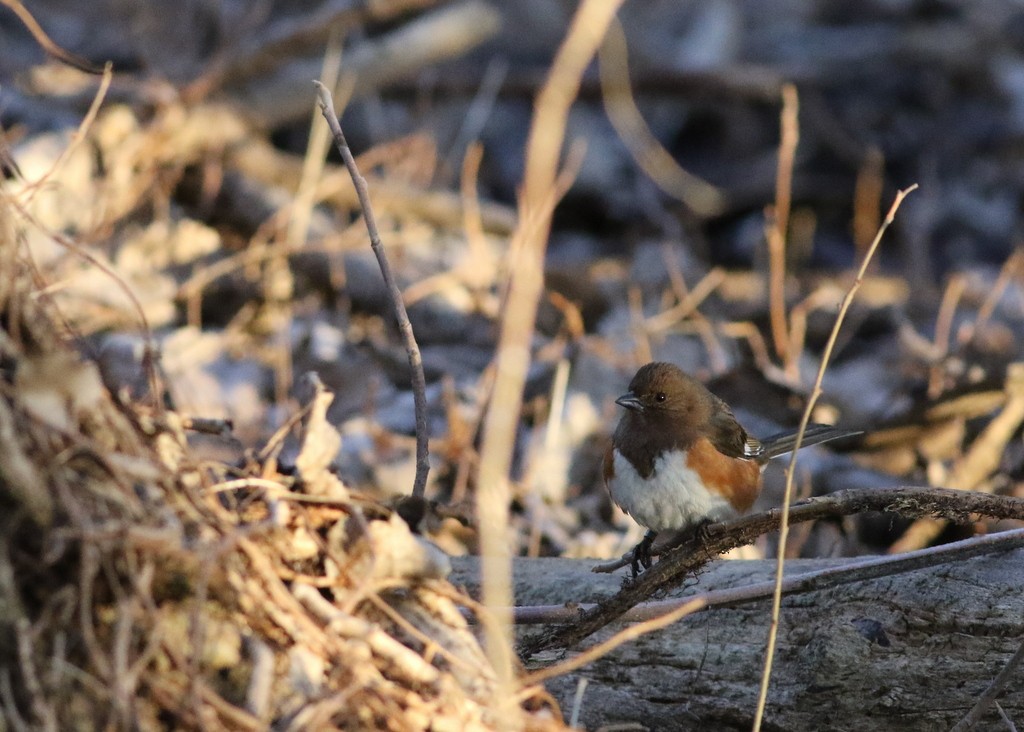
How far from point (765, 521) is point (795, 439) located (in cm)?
157

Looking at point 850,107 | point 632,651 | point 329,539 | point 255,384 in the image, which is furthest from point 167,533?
point 850,107

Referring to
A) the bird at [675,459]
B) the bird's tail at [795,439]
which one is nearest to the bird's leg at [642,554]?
the bird at [675,459]

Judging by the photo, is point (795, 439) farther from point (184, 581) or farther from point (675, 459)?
point (184, 581)

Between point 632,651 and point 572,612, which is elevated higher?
point 572,612

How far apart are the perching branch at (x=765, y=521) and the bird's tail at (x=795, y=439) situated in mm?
1385

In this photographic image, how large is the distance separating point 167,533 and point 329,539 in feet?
1.35

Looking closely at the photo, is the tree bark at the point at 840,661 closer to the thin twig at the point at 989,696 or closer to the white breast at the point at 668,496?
the thin twig at the point at 989,696

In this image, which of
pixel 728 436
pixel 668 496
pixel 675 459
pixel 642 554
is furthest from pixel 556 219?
pixel 642 554

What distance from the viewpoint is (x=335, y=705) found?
86.4 inches

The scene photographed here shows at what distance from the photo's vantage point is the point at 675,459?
3893mm

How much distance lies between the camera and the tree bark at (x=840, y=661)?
2924 mm

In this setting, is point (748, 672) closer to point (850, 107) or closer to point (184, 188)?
point (184, 188)

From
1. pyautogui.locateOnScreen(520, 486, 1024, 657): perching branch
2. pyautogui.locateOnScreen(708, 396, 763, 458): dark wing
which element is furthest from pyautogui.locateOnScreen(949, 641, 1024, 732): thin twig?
pyautogui.locateOnScreen(708, 396, 763, 458): dark wing

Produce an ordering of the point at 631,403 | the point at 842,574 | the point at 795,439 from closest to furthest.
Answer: the point at 842,574 < the point at 631,403 < the point at 795,439
